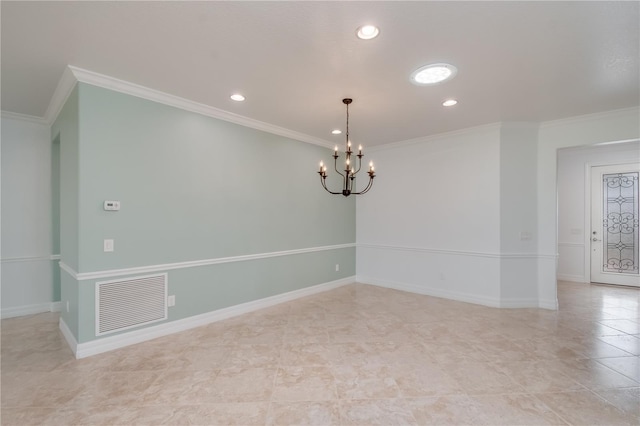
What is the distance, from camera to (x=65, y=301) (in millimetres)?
3408

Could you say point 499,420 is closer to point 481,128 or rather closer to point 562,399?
point 562,399

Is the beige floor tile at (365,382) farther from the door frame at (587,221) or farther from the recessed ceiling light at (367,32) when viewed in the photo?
the door frame at (587,221)

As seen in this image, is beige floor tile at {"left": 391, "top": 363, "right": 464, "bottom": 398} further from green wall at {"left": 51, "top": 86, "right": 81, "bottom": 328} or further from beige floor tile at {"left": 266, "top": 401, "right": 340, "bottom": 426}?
green wall at {"left": 51, "top": 86, "right": 81, "bottom": 328}

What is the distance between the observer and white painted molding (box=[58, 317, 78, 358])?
2950 millimetres

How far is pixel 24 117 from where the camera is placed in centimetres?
407

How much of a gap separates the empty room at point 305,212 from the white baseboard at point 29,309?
29 mm

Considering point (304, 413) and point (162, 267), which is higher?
point (162, 267)

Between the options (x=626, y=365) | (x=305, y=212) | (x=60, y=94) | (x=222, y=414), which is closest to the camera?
(x=222, y=414)

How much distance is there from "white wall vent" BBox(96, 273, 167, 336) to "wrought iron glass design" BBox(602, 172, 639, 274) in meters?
8.16

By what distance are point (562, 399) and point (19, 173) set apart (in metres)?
6.65

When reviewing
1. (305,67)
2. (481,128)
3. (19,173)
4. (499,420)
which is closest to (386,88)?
(305,67)

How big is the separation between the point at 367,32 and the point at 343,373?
2829 mm

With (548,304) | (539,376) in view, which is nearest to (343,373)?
(539,376)

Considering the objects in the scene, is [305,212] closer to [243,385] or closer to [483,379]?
[243,385]
